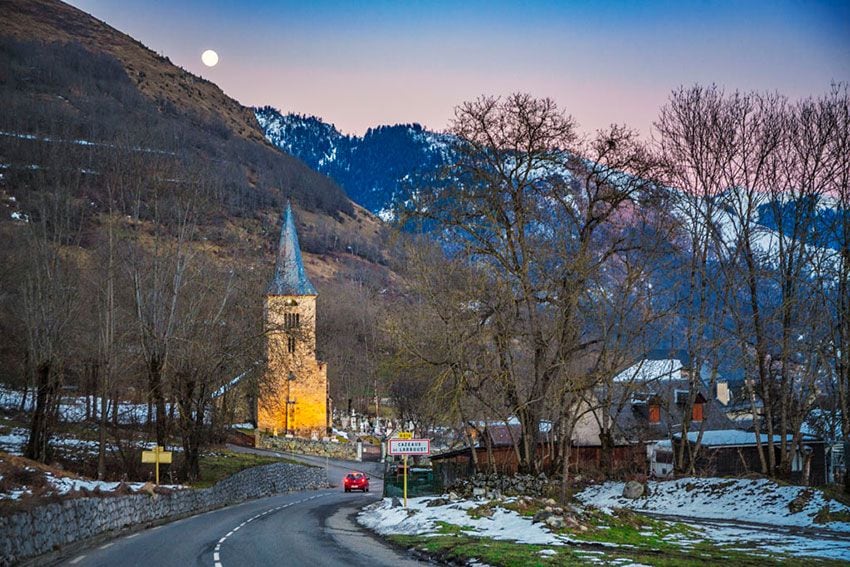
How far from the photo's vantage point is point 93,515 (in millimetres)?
23109

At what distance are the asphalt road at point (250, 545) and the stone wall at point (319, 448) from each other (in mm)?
47880

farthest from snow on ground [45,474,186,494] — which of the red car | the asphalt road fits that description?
the red car

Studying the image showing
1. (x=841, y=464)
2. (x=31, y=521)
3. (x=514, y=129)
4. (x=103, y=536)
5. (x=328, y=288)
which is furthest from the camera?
(x=328, y=288)

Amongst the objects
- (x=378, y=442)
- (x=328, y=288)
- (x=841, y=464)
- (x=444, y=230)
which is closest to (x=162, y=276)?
(x=444, y=230)

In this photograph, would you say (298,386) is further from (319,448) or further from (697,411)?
(697,411)

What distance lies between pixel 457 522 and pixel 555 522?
4.01 meters

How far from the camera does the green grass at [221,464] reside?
43219 mm

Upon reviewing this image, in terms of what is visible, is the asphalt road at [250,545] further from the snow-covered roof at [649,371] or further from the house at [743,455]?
the house at [743,455]

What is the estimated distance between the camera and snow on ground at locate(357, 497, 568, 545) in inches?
816

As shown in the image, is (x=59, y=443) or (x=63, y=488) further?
(x=59, y=443)

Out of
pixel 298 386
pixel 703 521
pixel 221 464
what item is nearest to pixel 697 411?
pixel 221 464

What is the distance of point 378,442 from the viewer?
305 feet

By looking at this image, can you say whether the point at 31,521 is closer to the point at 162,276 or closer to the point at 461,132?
the point at 461,132

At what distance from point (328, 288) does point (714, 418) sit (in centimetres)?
12873
